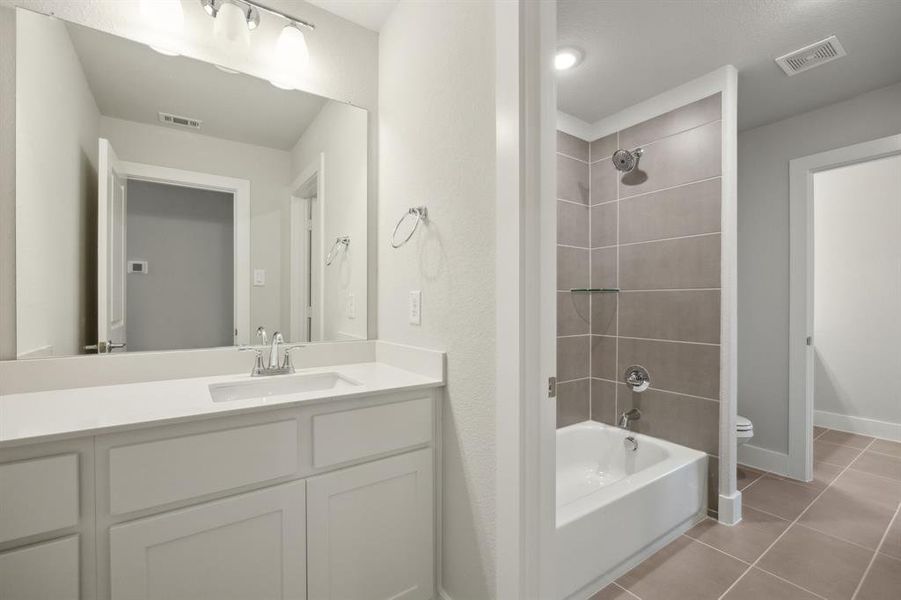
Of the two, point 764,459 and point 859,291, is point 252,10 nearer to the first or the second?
point 764,459

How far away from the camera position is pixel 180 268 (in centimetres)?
154

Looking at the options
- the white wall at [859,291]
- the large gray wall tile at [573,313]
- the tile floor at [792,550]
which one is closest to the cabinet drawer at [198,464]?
the tile floor at [792,550]

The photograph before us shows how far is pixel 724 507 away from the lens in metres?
2.05

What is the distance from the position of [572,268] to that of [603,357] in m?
0.64

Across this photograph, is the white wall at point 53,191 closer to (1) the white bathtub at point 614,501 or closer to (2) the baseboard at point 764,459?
(1) the white bathtub at point 614,501

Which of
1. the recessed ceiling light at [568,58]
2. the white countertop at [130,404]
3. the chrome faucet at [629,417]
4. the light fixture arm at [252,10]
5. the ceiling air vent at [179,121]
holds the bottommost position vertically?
the chrome faucet at [629,417]

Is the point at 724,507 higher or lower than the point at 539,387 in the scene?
lower

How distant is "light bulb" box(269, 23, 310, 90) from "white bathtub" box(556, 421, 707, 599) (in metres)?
2.07

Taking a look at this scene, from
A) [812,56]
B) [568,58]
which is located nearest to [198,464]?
[568,58]

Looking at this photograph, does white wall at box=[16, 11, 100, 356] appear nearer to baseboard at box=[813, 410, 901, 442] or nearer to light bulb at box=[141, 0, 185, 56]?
light bulb at box=[141, 0, 185, 56]

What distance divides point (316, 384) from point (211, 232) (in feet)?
2.44

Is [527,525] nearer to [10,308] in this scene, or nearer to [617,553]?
[617,553]

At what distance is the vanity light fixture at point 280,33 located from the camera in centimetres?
151

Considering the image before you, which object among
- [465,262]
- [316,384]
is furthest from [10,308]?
[465,262]
